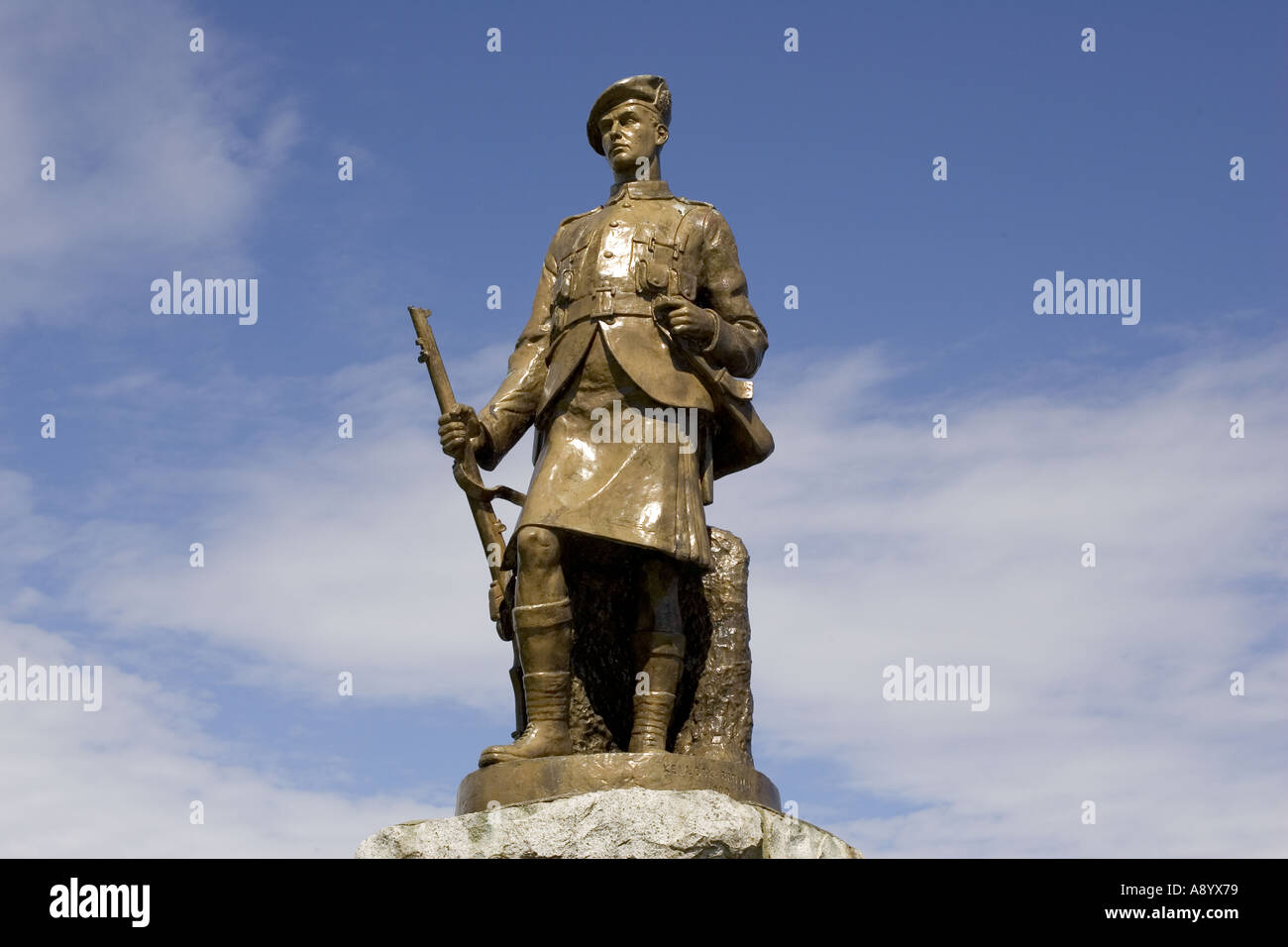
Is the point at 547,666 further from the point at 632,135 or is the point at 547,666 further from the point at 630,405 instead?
the point at 632,135

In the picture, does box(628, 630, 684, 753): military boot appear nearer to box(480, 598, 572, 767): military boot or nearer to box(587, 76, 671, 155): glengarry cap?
box(480, 598, 572, 767): military boot

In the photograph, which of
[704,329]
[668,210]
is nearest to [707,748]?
[704,329]

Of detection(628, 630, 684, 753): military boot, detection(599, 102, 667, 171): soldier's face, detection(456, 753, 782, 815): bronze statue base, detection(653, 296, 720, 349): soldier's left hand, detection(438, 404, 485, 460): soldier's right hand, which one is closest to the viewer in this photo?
detection(456, 753, 782, 815): bronze statue base

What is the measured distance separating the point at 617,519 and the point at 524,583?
1.93ft

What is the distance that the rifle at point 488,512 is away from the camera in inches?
393

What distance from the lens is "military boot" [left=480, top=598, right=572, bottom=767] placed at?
948 centimetres

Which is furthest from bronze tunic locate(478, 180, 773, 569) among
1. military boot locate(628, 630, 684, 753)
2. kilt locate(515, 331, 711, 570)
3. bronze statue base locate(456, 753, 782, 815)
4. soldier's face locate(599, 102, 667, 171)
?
bronze statue base locate(456, 753, 782, 815)

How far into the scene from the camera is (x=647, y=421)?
387 inches

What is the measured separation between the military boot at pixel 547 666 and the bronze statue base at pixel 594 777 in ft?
0.88

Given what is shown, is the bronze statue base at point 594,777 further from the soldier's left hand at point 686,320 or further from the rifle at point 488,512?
the soldier's left hand at point 686,320

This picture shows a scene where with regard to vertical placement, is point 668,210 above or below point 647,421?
above

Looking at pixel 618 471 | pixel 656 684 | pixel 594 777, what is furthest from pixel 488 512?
pixel 594 777

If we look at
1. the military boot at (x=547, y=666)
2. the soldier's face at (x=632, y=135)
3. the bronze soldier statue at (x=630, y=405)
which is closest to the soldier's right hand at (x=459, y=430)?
the bronze soldier statue at (x=630, y=405)
